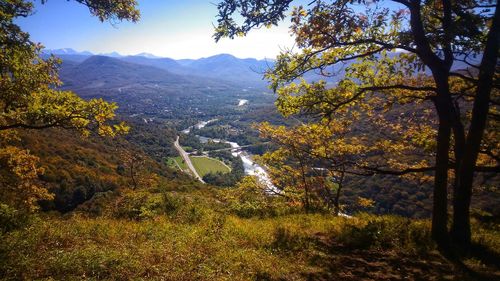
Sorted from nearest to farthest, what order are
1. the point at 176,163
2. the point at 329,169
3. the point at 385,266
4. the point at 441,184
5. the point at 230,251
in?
the point at 385,266 → the point at 230,251 → the point at 441,184 → the point at 329,169 → the point at 176,163

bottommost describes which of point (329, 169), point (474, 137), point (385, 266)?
point (385, 266)

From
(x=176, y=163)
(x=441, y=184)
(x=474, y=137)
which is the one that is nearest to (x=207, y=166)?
(x=176, y=163)

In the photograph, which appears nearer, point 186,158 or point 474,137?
point 474,137

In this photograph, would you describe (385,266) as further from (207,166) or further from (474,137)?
(207,166)

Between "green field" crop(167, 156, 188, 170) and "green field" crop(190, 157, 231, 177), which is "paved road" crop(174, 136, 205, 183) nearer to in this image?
"green field" crop(190, 157, 231, 177)

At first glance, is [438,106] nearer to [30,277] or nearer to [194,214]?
[194,214]

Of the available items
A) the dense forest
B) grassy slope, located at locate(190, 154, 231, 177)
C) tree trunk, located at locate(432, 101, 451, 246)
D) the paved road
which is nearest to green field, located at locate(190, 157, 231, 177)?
grassy slope, located at locate(190, 154, 231, 177)

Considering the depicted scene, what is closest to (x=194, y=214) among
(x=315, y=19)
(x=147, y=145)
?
(x=315, y=19)
